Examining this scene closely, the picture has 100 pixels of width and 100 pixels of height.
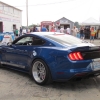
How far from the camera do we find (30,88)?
16.4 feet

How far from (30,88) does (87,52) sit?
5.48ft

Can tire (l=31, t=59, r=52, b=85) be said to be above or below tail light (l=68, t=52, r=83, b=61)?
below

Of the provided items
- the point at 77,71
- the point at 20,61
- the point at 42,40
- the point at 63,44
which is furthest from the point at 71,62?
the point at 20,61

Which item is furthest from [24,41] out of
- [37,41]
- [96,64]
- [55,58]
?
[96,64]

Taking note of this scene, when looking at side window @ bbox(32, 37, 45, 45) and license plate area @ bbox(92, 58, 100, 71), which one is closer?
license plate area @ bbox(92, 58, 100, 71)

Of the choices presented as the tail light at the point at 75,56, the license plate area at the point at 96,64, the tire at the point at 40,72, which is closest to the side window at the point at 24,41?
the tire at the point at 40,72

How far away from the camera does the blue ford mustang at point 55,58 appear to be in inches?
182

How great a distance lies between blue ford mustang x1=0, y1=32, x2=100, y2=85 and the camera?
15.2ft

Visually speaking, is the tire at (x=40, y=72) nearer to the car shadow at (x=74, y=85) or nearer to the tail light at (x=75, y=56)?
the car shadow at (x=74, y=85)

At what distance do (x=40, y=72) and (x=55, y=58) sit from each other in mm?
770

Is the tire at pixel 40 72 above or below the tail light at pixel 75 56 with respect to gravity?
below

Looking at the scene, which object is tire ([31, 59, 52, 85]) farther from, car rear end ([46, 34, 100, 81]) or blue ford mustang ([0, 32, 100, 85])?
car rear end ([46, 34, 100, 81])

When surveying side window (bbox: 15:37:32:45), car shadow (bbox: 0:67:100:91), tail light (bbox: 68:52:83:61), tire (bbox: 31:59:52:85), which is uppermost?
side window (bbox: 15:37:32:45)

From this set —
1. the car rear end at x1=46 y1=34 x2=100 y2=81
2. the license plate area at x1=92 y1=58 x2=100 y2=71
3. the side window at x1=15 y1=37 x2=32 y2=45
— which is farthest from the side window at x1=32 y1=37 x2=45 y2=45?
the license plate area at x1=92 y1=58 x2=100 y2=71
